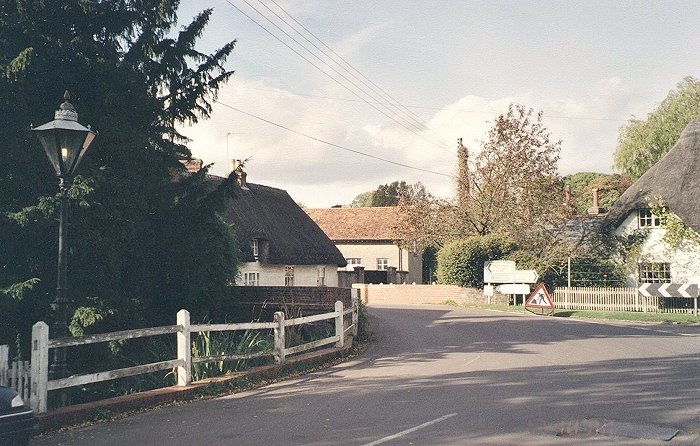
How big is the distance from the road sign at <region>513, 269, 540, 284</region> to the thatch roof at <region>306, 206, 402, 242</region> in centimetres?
2214

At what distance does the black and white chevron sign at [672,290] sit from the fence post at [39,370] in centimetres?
2962

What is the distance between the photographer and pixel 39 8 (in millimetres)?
12898

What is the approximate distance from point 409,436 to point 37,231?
312 inches

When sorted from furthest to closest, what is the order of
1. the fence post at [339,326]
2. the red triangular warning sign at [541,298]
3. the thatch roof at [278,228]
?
1. the thatch roof at [278,228]
2. the red triangular warning sign at [541,298]
3. the fence post at [339,326]

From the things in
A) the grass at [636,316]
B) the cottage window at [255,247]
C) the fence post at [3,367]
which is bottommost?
the grass at [636,316]

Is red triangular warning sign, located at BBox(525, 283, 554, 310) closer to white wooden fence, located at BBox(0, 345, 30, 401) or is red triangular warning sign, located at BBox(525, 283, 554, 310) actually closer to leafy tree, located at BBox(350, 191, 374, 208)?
white wooden fence, located at BBox(0, 345, 30, 401)

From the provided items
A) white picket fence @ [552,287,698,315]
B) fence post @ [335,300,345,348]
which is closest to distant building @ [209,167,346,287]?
white picket fence @ [552,287,698,315]

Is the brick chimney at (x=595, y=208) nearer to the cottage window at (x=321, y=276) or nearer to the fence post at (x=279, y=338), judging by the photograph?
the cottage window at (x=321, y=276)

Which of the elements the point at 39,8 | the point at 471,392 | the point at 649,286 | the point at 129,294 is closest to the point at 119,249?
the point at 129,294

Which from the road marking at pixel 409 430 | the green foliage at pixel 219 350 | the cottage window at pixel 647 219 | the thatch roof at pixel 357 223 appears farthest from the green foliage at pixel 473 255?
the road marking at pixel 409 430

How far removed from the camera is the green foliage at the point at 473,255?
4081 cm

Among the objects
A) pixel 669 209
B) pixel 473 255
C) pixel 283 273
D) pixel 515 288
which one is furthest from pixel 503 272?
pixel 283 273

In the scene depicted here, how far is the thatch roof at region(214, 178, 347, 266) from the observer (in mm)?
36000

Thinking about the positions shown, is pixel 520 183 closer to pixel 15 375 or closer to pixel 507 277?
pixel 507 277
